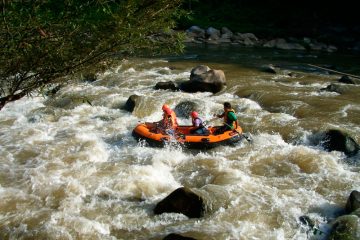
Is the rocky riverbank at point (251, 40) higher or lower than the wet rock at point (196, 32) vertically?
lower

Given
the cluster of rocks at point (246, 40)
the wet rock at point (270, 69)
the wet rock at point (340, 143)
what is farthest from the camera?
the cluster of rocks at point (246, 40)

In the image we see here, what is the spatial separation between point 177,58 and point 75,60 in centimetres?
1675

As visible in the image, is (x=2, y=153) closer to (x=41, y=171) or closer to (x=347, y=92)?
(x=41, y=171)

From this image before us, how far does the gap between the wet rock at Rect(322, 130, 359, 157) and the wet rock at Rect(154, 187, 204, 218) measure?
417 cm

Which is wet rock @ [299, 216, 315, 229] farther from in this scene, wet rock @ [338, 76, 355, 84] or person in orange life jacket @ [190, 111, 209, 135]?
wet rock @ [338, 76, 355, 84]

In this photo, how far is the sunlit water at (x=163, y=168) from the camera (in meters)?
6.77

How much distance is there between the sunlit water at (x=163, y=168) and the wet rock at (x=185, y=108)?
0.98ft

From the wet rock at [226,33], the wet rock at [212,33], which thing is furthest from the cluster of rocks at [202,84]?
the wet rock at [226,33]

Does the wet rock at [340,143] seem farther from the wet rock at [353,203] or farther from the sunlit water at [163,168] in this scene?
the wet rock at [353,203]

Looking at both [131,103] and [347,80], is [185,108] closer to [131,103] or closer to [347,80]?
[131,103]

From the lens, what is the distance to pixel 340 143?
32.0 ft

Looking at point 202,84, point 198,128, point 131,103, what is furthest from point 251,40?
point 198,128

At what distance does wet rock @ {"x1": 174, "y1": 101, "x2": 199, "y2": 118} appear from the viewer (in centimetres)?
1254

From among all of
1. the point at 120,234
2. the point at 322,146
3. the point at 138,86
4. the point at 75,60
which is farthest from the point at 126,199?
the point at 138,86
